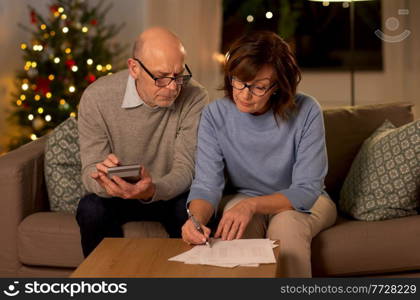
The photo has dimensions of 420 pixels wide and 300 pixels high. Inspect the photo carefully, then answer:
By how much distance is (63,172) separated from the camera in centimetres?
288

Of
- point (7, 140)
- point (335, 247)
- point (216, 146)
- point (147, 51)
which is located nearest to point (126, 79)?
point (147, 51)

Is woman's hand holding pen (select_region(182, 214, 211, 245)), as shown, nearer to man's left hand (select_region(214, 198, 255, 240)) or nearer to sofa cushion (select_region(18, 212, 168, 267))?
man's left hand (select_region(214, 198, 255, 240))

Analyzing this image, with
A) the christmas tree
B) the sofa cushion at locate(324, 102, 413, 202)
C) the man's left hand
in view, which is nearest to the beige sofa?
the sofa cushion at locate(324, 102, 413, 202)

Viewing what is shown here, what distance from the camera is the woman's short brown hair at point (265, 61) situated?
2.30m

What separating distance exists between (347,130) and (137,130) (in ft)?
2.92

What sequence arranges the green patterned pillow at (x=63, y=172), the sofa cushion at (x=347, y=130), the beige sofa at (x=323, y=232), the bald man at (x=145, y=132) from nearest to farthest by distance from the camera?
the bald man at (x=145, y=132) < the beige sofa at (x=323, y=232) < the green patterned pillow at (x=63, y=172) < the sofa cushion at (x=347, y=130)

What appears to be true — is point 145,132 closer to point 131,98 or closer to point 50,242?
point 131,98

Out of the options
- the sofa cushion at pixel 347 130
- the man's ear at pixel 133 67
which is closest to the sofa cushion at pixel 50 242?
the man's ear at pixel 133 67

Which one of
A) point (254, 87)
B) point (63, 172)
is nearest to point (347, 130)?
point (254, 87)

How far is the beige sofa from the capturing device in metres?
2.58

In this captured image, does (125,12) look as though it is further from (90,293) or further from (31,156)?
(90,293)

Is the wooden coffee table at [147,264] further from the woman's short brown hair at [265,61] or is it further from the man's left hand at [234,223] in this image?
the woman's short brown hair at [265,61]

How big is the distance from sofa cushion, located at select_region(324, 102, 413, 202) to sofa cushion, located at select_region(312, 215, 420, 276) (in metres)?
0.38

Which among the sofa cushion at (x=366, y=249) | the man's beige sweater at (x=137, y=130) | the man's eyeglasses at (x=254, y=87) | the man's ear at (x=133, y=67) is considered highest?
the man's ear at (x=133, y=67)
